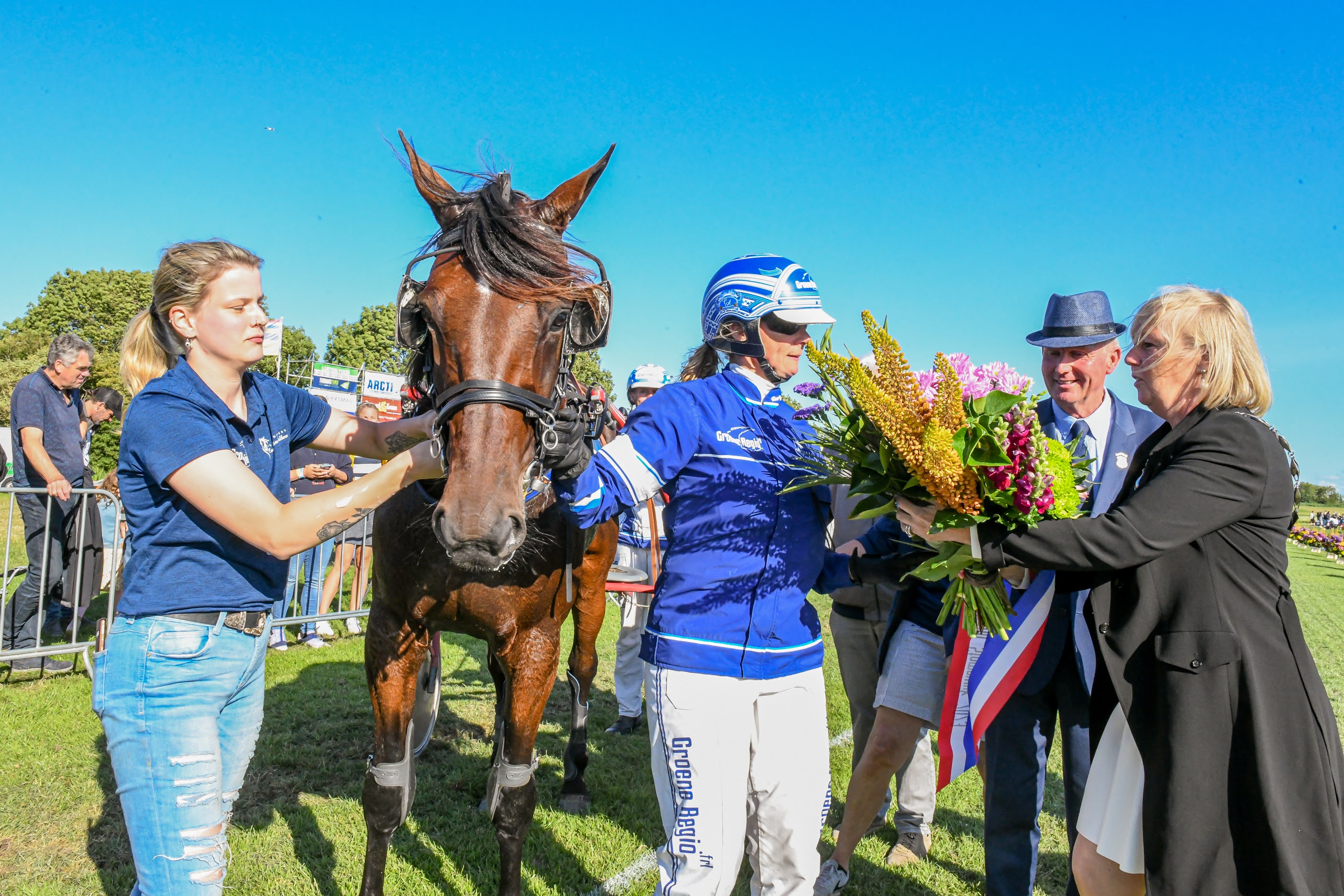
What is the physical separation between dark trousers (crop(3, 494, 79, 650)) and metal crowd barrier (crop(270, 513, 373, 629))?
69.7 inches

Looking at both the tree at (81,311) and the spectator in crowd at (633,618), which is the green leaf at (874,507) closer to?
the spectator in crowd at (633,618)

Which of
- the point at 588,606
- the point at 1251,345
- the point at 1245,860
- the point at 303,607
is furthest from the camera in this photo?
the point at 303,607

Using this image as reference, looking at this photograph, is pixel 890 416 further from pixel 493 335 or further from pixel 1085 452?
pixel 1085 452

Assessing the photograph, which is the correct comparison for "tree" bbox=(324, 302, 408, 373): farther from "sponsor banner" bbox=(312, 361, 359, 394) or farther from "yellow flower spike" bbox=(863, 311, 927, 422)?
"yellow flower spike" bbox=(863, 311, 927, 422)

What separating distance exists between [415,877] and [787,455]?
2.72 metres

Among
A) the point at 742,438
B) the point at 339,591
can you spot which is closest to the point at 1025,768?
the point at 742,438

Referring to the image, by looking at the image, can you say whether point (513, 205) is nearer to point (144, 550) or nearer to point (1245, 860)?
point (144, 550)

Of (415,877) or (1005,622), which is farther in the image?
(415,877)

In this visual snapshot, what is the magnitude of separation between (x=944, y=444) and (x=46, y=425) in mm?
7569

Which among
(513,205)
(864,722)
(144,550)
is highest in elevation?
(513,205)

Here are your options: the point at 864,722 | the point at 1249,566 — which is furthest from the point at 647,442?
the point at 864,722

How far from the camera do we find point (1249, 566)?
2.06 m

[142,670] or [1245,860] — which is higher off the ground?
[142,670]

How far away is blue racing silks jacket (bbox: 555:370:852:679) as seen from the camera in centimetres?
220
